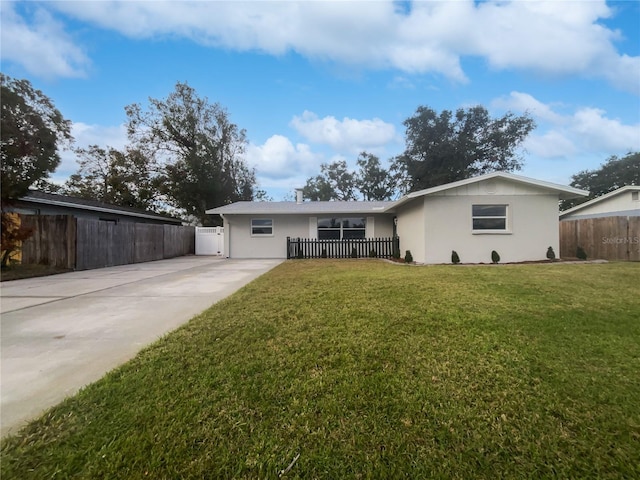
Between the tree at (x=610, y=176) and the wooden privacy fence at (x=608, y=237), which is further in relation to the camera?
the tree at (x=610, y=176)

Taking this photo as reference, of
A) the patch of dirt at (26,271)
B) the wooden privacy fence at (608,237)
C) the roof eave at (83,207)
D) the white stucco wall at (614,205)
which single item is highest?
the roof eave at (83,207)

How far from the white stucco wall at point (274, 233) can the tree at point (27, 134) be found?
7.52 metres

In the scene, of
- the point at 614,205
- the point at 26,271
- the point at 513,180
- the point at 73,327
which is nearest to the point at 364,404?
the point at 73,327

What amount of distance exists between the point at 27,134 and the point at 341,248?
13.2 m

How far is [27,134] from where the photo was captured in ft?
35.9

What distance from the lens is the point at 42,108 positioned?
1198 centimetres

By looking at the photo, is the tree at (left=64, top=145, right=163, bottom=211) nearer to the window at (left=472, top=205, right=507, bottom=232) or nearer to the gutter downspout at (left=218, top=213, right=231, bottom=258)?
the gutter downspout at (left=218, top=213, right=231, bottom=258)

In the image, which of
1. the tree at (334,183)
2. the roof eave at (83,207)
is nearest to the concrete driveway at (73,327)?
the roof eave at (83,207)

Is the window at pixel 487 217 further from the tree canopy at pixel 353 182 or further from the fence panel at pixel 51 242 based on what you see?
the tree canopy at pixel 353 182

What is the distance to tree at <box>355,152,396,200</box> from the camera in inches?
1313

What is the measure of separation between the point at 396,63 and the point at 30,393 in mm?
13022

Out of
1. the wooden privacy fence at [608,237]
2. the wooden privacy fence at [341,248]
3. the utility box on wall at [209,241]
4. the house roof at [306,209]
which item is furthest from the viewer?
the utility box on wall at [209,241]

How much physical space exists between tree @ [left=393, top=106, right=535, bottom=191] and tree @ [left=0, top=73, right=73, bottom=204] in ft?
81.7

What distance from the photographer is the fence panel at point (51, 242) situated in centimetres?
1030
